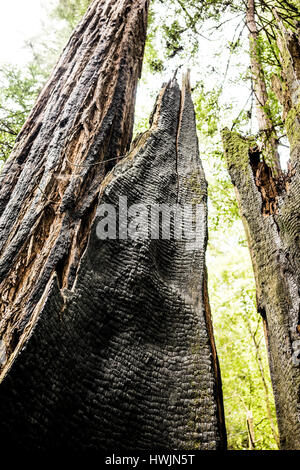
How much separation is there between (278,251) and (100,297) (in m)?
0.92

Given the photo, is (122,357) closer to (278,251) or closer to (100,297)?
(100,297)

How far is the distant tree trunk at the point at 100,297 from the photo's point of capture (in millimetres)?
A: 938

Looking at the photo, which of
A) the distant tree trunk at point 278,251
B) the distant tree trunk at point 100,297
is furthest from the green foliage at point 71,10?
the distant tree trunk at point 278,251

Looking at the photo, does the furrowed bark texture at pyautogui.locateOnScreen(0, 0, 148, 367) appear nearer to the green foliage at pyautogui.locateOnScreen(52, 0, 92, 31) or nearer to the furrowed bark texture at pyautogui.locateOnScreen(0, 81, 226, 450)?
the furrowed bark texture at pyautogui.locateOnScreen(0, 81, 226, 450)

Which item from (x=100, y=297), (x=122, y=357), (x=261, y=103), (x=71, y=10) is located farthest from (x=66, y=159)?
(x=71, y=10)

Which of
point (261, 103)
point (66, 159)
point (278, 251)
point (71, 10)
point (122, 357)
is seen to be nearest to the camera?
point (122, 357)

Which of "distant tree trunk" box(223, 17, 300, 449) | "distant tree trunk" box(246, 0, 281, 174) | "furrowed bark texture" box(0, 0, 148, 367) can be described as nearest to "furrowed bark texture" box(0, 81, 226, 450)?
"furrowed bark texture" box(0, 0, 148, 367)

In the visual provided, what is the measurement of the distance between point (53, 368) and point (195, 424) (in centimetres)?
47

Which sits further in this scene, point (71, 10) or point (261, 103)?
point (71, 10)

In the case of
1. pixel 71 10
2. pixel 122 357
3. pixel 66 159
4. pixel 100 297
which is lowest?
pixel 122 357

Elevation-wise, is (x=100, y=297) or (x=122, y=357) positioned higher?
(x=100, y=297)

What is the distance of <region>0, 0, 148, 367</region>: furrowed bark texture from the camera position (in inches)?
51.9

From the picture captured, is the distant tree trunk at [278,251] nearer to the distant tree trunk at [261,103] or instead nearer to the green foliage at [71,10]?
the distant tree trunk at [261,103]

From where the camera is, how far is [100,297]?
3.76 feet
